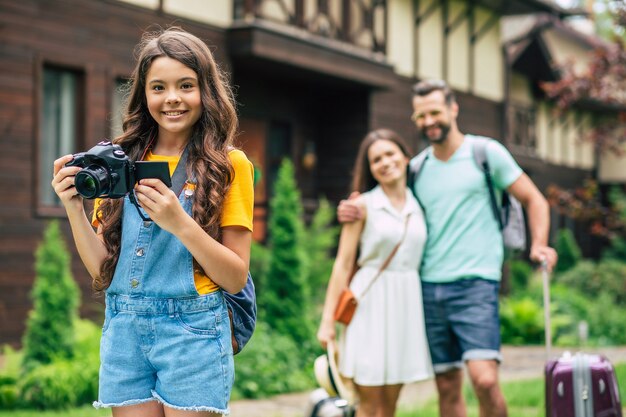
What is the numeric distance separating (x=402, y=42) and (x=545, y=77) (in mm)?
8543

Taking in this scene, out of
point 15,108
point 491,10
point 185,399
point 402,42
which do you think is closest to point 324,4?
point 402,42

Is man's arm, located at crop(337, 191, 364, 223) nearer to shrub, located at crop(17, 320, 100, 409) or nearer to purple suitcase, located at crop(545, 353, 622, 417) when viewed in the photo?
purple suitcase, located at crop(545, 353, 622, 417)

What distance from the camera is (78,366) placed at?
784cm

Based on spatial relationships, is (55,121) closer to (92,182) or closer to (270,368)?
(270,368)

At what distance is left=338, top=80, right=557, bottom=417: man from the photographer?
5387mm

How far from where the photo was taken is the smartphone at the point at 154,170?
2887mm

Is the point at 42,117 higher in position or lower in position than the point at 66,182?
higher

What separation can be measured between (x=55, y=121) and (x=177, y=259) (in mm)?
8687

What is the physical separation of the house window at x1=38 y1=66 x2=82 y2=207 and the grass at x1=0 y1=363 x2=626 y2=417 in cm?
417

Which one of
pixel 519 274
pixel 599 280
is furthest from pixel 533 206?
pixel 519 274

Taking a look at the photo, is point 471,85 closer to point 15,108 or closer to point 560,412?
point 15,108

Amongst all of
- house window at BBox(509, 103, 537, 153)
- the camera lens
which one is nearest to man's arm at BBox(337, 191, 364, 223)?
the camera lens

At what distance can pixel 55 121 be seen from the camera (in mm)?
11305

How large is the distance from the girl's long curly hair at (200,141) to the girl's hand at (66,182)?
6.8 inches
